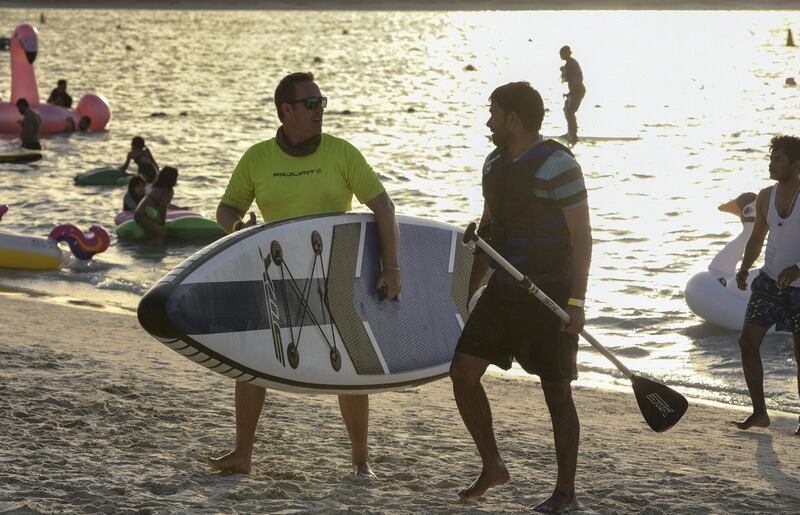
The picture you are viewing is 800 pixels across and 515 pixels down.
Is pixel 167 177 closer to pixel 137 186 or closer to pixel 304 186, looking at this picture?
pixel 137 186

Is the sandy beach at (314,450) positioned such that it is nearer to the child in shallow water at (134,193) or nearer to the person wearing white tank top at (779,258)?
the person wearing white tank top at (779,258)

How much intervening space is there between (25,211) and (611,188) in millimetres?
9188

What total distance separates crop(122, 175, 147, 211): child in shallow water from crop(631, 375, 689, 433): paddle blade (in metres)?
11.4

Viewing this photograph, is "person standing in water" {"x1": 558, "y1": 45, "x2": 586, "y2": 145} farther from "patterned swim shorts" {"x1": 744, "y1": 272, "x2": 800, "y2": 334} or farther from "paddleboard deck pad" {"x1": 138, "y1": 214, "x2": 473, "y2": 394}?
"paddleboard deck pad" {"x1": 138, "y1": 214, "x2": 473, "y2": 394}

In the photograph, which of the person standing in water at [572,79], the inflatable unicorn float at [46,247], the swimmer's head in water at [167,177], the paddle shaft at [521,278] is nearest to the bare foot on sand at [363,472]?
the paddle shaft at [521,278]

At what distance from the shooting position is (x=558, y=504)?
5109 millimetres

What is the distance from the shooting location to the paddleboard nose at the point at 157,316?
17.5ft

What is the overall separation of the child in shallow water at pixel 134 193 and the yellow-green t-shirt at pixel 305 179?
10.6 metres

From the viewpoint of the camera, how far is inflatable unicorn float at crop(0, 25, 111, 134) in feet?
78.8

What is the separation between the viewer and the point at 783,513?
5.38 metres

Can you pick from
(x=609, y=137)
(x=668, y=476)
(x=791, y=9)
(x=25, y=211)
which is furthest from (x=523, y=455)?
(x=791, y=9)

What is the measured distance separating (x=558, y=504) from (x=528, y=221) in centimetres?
117

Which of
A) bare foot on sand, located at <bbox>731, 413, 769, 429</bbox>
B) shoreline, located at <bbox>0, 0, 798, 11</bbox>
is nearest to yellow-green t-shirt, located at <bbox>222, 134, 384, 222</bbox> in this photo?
bare foot on sand, located at <bbox>731, 413, 769, 429</bbox>

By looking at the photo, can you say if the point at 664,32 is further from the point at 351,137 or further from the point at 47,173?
the point at 47,173
